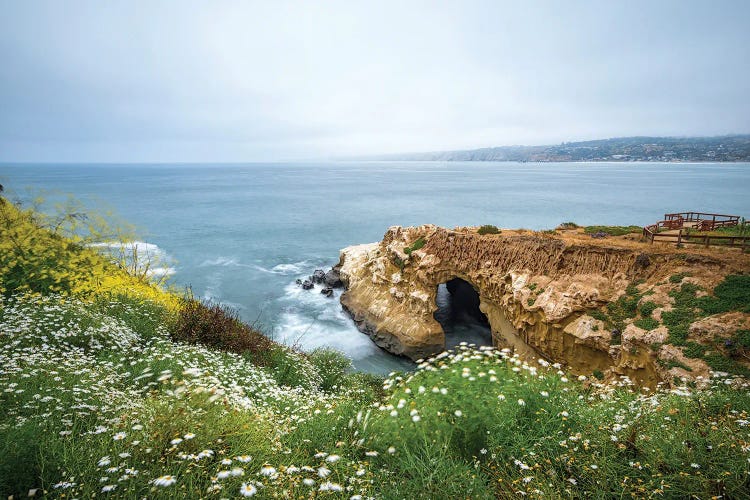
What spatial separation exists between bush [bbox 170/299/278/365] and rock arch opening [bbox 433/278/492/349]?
15.6 m

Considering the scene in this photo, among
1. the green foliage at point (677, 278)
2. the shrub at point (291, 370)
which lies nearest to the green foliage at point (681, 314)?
the green foliage at point (677, 278)

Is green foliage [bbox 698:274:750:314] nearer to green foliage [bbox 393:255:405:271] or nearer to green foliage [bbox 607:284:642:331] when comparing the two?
green foliage [bbox 607:284:642:331]

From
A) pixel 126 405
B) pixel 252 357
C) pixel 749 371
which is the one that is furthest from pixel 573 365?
pixel 126 405

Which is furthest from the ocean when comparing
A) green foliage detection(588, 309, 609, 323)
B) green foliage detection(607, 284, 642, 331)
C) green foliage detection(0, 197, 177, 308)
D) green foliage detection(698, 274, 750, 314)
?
green foliage detection(698, 274, 750, 314)

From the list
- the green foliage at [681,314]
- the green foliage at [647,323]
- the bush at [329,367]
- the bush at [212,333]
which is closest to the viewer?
the bush at [212,333]

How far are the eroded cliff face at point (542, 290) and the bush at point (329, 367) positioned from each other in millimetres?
8540

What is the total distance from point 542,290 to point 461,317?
39.1 ft

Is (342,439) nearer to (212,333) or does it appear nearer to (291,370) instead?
(291,370)

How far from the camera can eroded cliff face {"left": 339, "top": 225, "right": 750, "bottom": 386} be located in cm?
1656

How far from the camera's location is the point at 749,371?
→ 42.5 ft

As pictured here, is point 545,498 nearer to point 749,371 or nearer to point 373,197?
point 749,371

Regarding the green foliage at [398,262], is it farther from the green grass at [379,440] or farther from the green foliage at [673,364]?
the green grass at [379,440]

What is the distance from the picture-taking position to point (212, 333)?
1513cm

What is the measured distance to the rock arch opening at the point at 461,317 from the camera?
28.8 meters
